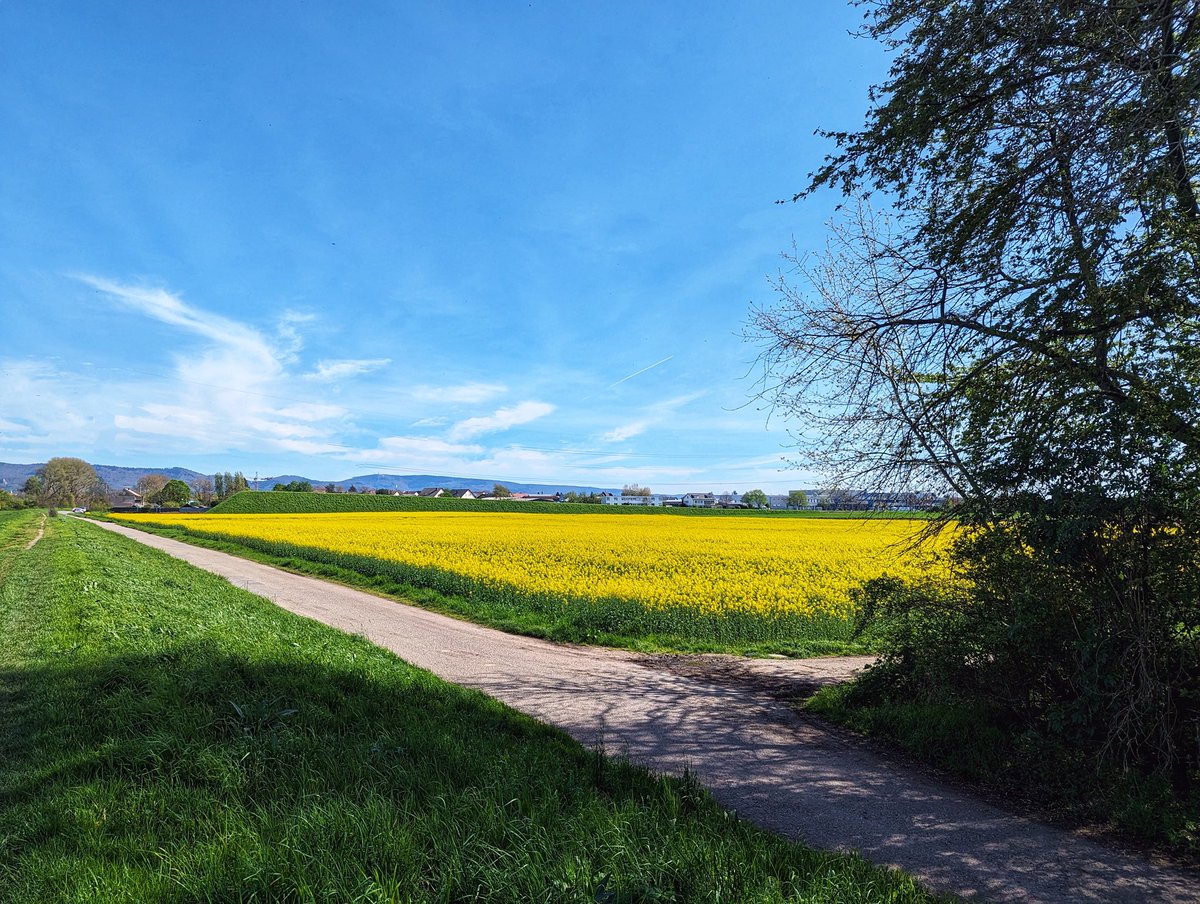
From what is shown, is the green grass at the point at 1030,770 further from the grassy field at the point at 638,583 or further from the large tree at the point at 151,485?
the large tree at the point at 151,485

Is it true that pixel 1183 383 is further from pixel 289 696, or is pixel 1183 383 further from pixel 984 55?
pixel 289 696

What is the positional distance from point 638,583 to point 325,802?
1274cm

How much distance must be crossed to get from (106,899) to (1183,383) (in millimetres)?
8329

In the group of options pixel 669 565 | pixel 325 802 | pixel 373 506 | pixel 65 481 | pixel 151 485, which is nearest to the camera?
pixel 325 802

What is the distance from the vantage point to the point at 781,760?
19.5 ft

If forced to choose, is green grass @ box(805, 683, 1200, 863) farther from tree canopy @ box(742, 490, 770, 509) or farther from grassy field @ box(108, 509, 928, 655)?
tree canopy @ box(742, 490, 770, 509)

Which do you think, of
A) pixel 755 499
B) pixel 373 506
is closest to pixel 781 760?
pixel 373 506

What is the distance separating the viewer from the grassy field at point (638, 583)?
12109 millimetres

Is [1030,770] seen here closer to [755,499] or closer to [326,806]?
[326,806]

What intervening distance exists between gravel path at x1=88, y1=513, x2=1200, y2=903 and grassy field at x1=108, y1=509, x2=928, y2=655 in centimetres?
139

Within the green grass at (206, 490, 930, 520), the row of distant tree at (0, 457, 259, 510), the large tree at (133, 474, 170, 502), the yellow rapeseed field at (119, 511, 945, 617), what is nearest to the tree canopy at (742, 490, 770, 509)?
the green grass at (206, 490, 930, 520)

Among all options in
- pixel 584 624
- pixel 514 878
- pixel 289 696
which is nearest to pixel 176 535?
pixel 584 624

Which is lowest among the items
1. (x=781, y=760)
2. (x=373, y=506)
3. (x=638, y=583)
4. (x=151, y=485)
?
(x=781, y=760)

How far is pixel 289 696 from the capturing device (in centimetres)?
581
